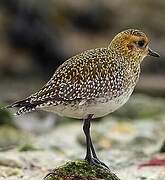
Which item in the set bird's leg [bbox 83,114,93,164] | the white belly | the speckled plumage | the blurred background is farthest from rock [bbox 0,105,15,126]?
the blurred background

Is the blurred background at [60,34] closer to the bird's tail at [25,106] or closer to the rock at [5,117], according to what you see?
the rock at [5,117]

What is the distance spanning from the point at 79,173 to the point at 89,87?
99cm

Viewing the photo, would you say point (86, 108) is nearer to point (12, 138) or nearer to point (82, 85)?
point (82, 85)

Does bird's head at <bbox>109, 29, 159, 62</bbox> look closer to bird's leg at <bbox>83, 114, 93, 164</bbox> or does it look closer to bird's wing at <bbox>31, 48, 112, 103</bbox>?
bird's wing at <bbox>31, 48, 112, 103</bbox>

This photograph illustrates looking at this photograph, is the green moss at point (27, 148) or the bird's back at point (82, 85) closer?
the bird's back at point (82, 85)

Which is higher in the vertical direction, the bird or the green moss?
the green moss

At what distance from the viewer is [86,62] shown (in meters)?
8.30

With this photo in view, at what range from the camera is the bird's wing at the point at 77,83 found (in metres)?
8.02

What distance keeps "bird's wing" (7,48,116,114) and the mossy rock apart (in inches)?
33.5

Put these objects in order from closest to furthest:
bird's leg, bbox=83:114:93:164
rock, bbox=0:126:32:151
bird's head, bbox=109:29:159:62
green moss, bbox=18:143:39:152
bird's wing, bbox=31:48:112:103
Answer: bird's wing, bbox=31:48:112:103 < bird's leg, bbox=83:114:93:164 < bird's head, bbox=109:29:159:62 < green moss, bbox=18:143:39:152 < rock, bbox=0:126:32:151

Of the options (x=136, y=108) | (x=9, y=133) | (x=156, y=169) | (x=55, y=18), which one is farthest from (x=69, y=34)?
(x=156, y=169)

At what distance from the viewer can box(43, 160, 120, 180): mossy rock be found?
8.34 m

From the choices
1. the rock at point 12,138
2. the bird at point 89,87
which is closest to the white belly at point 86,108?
the bird at point 89,87

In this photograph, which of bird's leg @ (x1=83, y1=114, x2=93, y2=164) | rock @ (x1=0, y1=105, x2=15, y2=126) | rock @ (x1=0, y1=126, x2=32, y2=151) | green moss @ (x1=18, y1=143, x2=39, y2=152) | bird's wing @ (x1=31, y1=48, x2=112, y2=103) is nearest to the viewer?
bird's wing @ (x1=31, y1=48, x2=112, y2=103)
